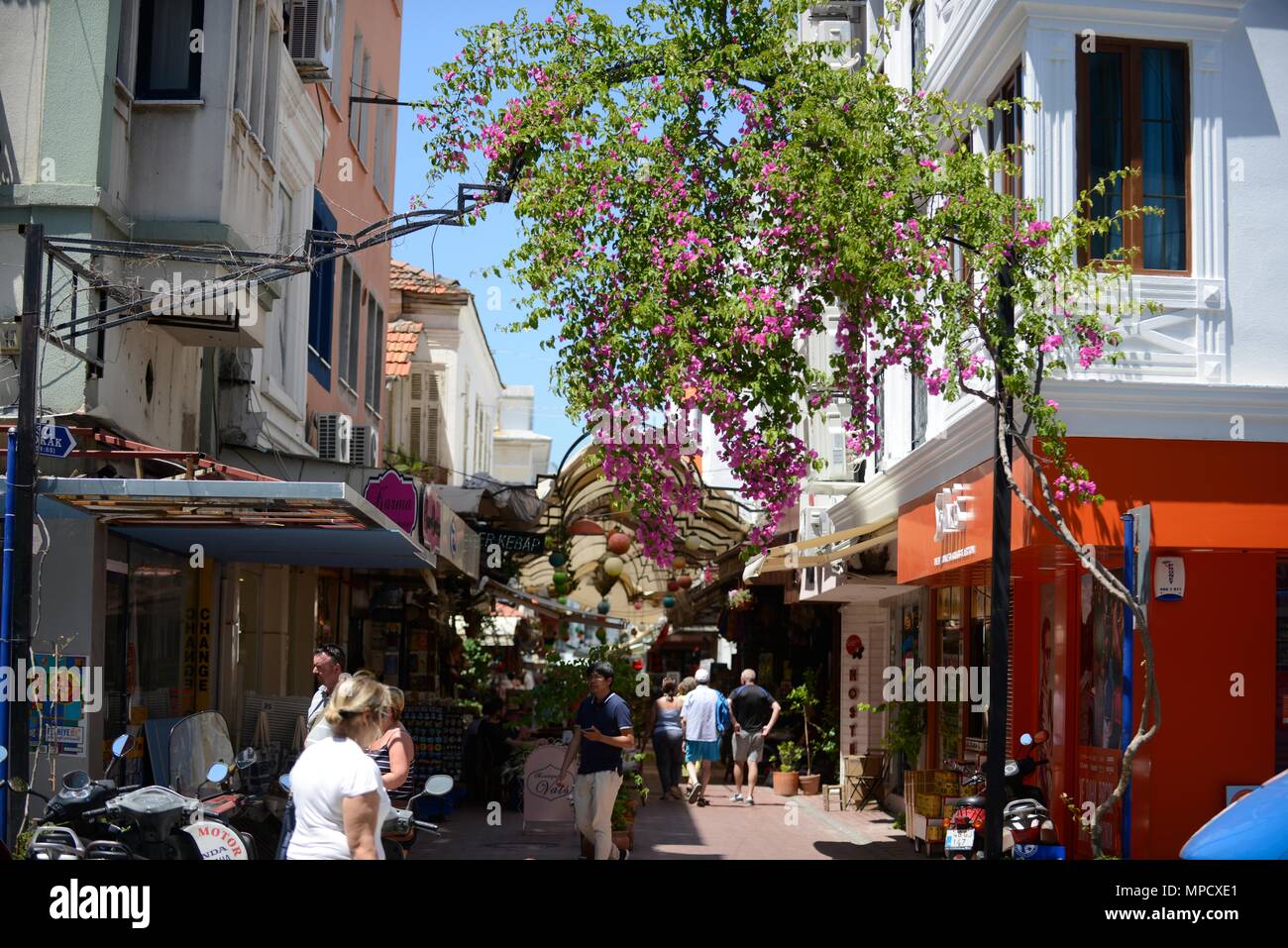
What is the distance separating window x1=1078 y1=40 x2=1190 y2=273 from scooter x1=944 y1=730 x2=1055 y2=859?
4230 millimetres

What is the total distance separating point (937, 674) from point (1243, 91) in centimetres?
842

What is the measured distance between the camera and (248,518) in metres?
13.6

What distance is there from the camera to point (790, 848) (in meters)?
17.6

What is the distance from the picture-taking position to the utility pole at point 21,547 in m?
11.0

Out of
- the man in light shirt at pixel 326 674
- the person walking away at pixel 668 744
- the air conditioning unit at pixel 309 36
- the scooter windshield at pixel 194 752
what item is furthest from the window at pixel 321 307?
the man in light shirt at pixel 326 674

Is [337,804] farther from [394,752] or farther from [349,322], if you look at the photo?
[349,322]

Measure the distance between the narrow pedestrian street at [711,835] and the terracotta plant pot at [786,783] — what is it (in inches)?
54.0

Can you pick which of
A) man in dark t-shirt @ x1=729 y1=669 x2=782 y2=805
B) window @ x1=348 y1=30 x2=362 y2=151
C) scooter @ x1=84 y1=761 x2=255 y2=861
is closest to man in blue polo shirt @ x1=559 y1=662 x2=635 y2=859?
scooter @ x1=84 y1=761 x2=255 y2=861

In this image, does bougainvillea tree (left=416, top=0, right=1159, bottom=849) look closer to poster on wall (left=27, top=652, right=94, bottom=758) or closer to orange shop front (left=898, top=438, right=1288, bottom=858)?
orange shop front (left=898, top=438, right=1288, bottom=858)

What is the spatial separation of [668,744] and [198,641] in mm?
8107

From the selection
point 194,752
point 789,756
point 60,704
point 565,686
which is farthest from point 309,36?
point 789,756

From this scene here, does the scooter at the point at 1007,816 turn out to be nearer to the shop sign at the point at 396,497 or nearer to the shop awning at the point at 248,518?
the shop awning at the point at 248,518

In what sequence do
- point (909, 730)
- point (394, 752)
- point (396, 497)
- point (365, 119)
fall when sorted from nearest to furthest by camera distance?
1. point (394, 752)
2. point (396, 497)
3. point (909, 730)
4. point (365, 119)

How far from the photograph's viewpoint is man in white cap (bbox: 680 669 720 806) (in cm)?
2295
